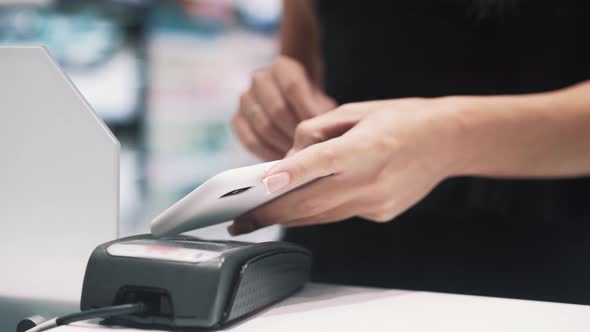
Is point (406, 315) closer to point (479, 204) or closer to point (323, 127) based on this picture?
point (323, 127)

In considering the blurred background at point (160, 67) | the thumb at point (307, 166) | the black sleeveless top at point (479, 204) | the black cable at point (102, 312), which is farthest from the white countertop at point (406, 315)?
the blurred background at point (160, 67)

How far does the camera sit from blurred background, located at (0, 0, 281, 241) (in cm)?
263

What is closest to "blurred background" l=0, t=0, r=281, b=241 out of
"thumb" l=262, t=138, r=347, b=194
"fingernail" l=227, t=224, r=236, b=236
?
"fingernail" l=227, t=224, r=236, b=236

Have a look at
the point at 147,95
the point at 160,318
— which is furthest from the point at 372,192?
the point at 147,95

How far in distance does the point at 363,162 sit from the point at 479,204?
37cm

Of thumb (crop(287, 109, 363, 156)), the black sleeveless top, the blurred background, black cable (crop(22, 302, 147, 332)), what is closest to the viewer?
black cable (crop(22, 302, 147, 332))

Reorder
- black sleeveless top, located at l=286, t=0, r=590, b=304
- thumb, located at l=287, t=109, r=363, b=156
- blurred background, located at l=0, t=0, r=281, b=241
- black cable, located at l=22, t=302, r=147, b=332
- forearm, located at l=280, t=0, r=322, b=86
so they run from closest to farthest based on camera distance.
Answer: black cable, located at l=22, t=302, r=147, b=332 < thumb, located at l=287, t=109, r=363, b=156 < black sleeveless top, located at l=286, t=0, r=590, b=304 < forearm, located at l=280, t=0, r=322, b=86 < blurred background, located at l=0, t=0, r=281, b=241

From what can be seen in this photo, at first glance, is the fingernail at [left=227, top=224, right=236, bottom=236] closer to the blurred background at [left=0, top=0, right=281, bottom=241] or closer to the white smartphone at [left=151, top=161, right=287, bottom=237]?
the white smartphone at [left=151, top=161, right=287, bottom=237]

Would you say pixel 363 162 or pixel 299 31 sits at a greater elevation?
pixel 299 31

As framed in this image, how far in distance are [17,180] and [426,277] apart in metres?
0.54

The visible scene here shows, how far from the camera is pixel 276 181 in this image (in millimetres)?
515

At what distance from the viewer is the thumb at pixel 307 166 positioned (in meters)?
0.52

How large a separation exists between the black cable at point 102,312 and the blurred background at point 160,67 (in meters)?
2.06

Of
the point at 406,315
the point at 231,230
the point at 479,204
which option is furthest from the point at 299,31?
the point at 406,315
